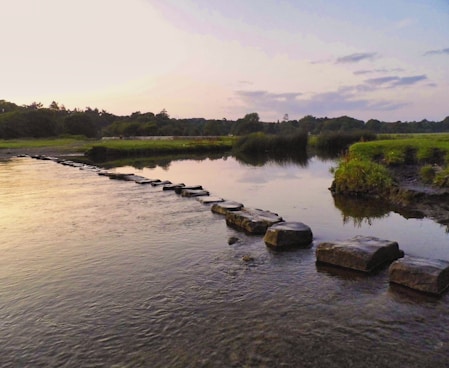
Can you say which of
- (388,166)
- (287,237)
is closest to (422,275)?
(287,237)

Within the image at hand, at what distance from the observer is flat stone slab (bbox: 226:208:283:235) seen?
44.6 ft

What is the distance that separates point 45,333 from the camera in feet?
23.5

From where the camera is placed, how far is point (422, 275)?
8594 mm

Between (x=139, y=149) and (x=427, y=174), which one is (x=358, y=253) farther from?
(x=139, y=149)

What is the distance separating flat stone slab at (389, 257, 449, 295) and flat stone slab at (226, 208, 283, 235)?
5122mm

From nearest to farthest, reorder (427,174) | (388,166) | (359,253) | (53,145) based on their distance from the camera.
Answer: (359,253) < (427,174) < (388,166) < (53,145)

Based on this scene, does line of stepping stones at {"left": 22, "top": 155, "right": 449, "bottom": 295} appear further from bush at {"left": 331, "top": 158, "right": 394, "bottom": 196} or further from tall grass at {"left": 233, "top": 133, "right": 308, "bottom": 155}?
tall grass at {"left": 233, "top": 133, "right": 308, "bottom": 155}

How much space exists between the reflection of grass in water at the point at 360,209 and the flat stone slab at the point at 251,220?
125 inches

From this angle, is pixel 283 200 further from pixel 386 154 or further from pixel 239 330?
pixel 239 330

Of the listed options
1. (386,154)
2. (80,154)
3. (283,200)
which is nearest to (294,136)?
(80,154)

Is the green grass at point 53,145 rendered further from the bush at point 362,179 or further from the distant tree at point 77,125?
the bush at point 362,179

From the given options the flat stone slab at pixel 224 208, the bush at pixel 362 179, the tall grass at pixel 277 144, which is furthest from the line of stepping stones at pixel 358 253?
the tall grass at pixel 277 144

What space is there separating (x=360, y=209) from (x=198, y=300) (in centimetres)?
1161

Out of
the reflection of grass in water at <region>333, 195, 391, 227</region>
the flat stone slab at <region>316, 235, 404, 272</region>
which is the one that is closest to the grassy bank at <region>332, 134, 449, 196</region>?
the reflection of grass in water at <region>333, 195, 391, 227</region>
